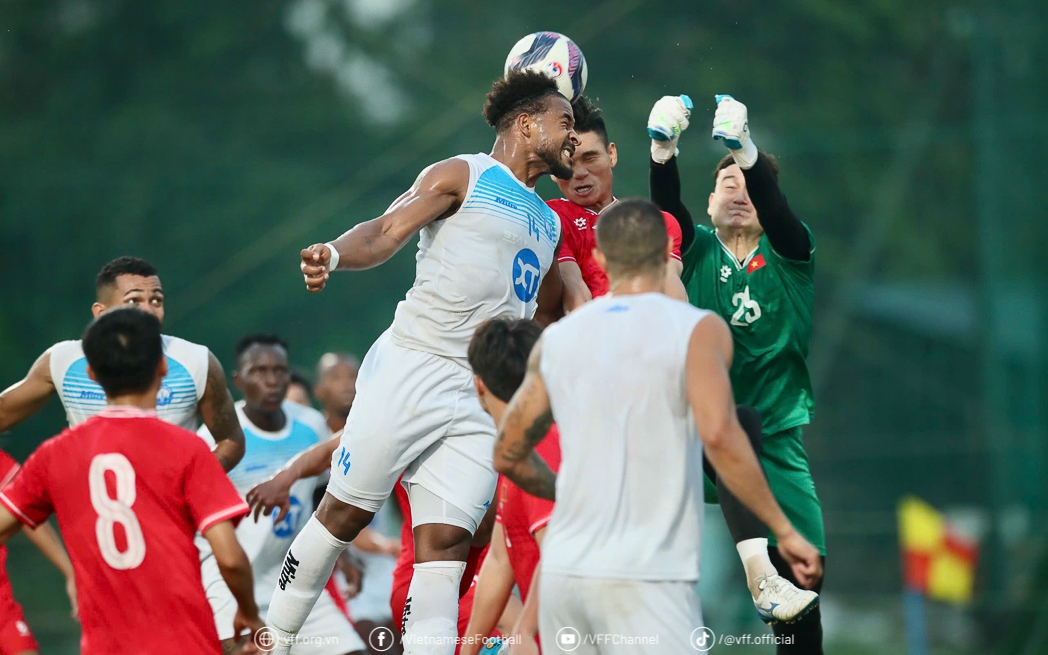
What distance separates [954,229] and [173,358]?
14901 mm

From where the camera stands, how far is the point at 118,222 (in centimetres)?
1886

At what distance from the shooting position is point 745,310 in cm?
693

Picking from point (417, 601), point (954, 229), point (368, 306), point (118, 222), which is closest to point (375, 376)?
point (417, 601)

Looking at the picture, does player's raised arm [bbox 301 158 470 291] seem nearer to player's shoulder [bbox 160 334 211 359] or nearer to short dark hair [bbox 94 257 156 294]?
player's shoulder [bbox 160 334 211 359]

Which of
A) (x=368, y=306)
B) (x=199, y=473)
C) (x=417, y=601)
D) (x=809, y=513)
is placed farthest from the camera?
(x=368, y=306)

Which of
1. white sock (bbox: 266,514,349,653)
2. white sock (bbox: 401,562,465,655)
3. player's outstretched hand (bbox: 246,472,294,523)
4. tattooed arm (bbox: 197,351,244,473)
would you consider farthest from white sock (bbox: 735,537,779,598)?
tattooed arm (bbox: 197,351,244,473)

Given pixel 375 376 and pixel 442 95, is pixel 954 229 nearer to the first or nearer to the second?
pixel 442 95

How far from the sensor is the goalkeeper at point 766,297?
6.61 metres

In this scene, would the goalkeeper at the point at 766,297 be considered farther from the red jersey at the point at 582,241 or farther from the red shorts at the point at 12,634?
the red shorts at the point at 12,634

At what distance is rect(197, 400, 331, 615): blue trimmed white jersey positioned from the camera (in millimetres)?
A: 8602

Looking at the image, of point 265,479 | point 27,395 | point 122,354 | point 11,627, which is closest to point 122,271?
point 27,395

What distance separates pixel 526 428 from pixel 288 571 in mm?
1883

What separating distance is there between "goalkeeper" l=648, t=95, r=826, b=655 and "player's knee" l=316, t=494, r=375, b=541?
1.90 metres

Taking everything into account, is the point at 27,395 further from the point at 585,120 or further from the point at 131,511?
the point at 585,120
